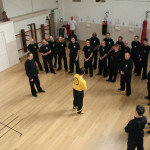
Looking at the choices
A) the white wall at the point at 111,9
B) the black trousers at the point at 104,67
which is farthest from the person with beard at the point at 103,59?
the white wall at the point at 111,9

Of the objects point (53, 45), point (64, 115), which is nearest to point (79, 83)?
point (64, 115)

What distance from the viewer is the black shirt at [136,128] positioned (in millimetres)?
3021

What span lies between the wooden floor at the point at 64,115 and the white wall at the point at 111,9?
3.77m

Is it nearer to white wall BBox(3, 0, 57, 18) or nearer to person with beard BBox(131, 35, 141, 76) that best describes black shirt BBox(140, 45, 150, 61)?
person with beard BBox(131, 35, 141, 76)

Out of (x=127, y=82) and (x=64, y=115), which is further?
(x=127, y=82)

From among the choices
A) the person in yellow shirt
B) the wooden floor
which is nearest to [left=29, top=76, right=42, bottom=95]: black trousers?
the wooden floor

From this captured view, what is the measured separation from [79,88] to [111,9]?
20.9 ft

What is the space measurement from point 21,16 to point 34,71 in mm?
4389

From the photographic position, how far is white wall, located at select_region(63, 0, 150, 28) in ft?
28.6

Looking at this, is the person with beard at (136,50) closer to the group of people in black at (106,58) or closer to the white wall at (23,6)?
the group of people in black at (106,58)

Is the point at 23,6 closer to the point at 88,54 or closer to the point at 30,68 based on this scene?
the point at 88,54

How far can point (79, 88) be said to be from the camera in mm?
4539

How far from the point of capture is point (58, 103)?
559 cm

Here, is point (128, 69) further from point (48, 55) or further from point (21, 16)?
point (21, 16)
